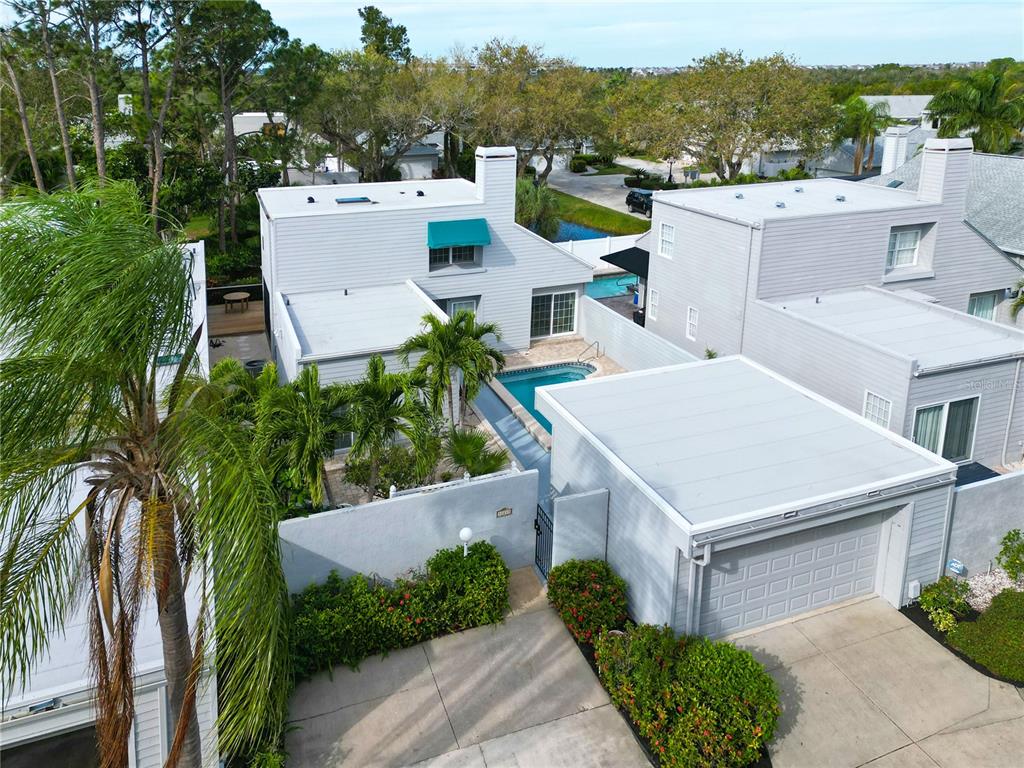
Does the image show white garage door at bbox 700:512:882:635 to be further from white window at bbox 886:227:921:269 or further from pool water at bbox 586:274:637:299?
pool water at bbox 586:274:637:299

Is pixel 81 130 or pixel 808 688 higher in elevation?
pixel 81 130

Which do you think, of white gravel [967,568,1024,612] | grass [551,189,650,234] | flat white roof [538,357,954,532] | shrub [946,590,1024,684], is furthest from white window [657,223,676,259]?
grass [551,189,650,234]

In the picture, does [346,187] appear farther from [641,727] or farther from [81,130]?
[81,130]

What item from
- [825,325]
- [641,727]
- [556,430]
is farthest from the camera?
[825,325]

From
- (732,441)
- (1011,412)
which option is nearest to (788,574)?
(732,441)

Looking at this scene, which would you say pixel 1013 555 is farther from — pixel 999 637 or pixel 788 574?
pixel 788 574

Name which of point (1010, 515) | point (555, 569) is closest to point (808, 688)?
point (555, 569)
